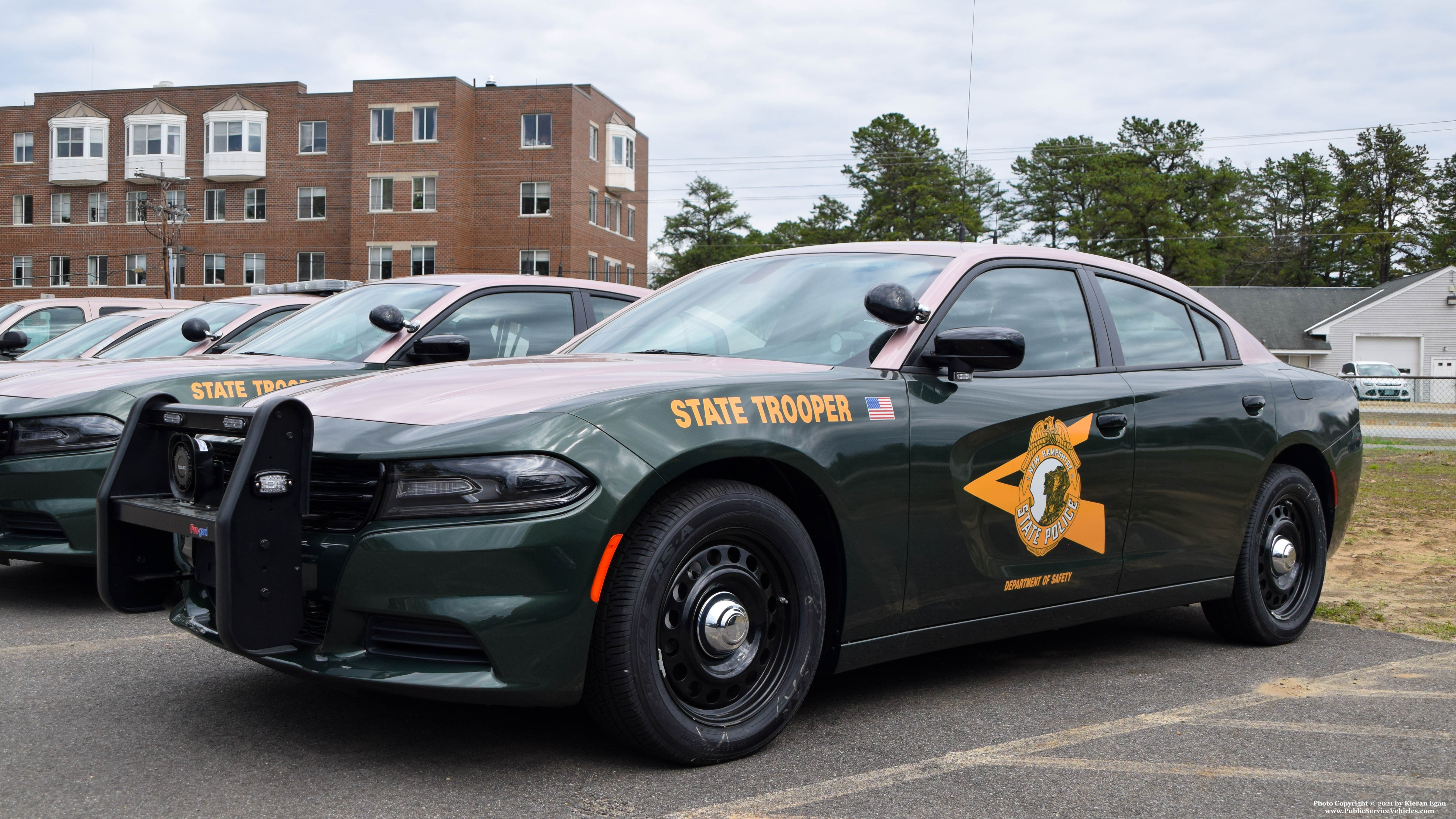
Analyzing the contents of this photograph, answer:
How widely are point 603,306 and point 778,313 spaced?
10.9 ft

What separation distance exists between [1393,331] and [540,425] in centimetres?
6513

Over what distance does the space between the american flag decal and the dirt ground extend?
3.36 meters

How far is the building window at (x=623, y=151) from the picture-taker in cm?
5731

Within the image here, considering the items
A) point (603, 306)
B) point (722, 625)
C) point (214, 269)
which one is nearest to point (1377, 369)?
point (214, 269)

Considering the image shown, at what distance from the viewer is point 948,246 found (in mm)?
4598

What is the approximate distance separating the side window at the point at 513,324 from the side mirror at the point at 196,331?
232 centimetres

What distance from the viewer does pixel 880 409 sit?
3785 mm

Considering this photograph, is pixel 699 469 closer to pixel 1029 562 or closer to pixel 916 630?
pixel 916 630

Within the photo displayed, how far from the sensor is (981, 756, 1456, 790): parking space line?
3506 millimetres

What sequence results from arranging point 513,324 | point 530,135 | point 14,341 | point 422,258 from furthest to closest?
point 422,258, point 530,135, point 14,341, point 513,324

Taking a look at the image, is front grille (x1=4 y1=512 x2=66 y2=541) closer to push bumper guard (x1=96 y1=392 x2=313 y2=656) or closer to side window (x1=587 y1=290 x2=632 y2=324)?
push bumper guard (x1=96 y1=392 x2=313 y2=656)

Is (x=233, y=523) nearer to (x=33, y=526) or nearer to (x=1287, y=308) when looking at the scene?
(x=33, y=526)

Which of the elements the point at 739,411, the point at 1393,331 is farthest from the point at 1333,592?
the point at 1393,331

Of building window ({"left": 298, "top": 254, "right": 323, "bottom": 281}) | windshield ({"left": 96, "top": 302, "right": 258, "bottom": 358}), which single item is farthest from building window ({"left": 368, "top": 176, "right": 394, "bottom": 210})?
windshield ({"left": 96, "top": 302, "right": 258, "bottom": 358})
